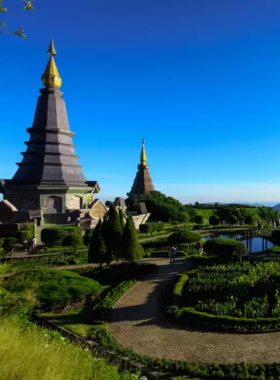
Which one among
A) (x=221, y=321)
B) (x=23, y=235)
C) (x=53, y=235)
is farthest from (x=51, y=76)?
(x=221, y=321)

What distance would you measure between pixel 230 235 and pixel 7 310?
97.4 ft

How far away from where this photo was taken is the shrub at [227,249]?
20.9 metres

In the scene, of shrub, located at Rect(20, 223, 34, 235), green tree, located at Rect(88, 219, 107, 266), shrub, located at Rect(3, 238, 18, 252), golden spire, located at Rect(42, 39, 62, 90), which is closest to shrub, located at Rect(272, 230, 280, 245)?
green tree, located at Rect(88, 219, 107, 266)

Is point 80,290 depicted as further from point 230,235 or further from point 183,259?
point 230,235

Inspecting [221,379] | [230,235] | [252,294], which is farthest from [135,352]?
[230,235]

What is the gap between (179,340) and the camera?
10.8m

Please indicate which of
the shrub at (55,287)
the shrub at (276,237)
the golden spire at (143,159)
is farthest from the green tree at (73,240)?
the golden spire at (143,159)

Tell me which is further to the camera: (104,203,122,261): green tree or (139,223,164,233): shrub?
(139,223,164,233): shrub

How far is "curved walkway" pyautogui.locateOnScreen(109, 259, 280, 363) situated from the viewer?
9594mm

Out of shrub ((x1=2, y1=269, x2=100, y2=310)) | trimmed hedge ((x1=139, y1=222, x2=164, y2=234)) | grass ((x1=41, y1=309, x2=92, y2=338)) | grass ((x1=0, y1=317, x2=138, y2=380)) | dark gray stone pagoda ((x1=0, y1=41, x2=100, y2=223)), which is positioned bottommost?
grass ((x1=41, y1=309, x2=92, y2=338))

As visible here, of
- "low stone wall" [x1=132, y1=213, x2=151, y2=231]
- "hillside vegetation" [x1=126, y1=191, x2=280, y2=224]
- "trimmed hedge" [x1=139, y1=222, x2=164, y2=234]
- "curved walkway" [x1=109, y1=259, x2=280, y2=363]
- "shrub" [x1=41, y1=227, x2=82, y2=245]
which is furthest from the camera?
"hillside vegetation" [x1=126, y1=191, x2=280, y2=224]

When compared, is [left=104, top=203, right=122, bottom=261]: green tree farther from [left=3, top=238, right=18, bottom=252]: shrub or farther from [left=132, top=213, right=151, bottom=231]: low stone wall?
[left=132, top=213, right=151, bottom=231]: low stone wall

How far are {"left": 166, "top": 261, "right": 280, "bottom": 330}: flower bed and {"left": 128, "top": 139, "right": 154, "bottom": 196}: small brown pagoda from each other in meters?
46.1

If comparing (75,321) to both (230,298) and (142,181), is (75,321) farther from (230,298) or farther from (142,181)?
(142,181)
